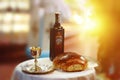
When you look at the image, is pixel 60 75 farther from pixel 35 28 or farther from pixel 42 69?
pixel 35 28

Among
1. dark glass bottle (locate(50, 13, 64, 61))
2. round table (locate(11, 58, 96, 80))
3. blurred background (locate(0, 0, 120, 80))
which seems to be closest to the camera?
round table (locate(11, 58, 96, 80))

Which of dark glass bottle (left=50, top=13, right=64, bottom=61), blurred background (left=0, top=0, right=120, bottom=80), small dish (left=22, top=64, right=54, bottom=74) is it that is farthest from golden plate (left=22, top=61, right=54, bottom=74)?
blurred background (left=0, top=0, right=120, bottom=80)

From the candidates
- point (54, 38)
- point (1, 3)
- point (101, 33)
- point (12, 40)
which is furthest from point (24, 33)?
point (54, 38)

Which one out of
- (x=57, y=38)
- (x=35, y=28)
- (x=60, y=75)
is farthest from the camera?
(x=35, y=28)

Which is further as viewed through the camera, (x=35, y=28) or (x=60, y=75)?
(x=35, y=28)

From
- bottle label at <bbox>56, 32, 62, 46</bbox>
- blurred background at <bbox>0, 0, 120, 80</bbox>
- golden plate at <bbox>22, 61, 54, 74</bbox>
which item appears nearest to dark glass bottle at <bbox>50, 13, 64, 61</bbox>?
bottle label at <bbox>56, 32, 62, 46</bbox>

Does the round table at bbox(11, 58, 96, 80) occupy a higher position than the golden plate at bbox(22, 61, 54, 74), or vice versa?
the golden plate at bbox(22, 61, 54, 74)

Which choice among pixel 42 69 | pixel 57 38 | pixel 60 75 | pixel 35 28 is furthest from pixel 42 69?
pixel 35 28

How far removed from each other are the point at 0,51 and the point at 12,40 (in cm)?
29

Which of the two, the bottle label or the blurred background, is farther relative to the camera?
the blurred background

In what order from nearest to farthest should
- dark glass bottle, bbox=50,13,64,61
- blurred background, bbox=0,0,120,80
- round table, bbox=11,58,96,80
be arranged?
round table, bbox=11,58,96,80 → dark glass bottle, bbox=50,13,64,61 → blurred background, bbox=0,0,120,80

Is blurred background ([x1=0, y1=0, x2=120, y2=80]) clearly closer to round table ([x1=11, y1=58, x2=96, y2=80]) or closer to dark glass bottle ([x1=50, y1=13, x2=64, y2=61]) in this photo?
dark glass bottle ([x1=50, y1=13, x2=64, y2=61])

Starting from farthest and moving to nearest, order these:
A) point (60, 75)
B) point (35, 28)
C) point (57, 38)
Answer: point (35, 28), point (57, 38), point (60, 75)

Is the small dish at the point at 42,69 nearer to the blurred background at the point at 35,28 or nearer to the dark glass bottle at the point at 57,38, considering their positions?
the dark glass bottle at the point at 57,38
